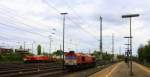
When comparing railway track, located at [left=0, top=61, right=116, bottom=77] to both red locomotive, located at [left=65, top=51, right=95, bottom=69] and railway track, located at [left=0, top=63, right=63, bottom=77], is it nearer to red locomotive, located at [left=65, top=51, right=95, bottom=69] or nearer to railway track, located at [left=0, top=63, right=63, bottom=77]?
railway track, located at [left=0, top=63, right=63, bottom=77]

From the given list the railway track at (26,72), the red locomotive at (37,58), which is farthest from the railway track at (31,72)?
the red locomotive at (37,58)

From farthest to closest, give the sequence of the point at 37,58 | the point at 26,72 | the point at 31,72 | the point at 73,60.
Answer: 1. the point at 37,58
2. the point at 73,60
3. the point at 31,72
4. the point at 26,72

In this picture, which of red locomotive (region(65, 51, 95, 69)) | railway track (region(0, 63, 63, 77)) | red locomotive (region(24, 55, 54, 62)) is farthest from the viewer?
red locomotive (region(24, 55, 54, 62))

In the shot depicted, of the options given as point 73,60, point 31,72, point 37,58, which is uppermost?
point 73,60

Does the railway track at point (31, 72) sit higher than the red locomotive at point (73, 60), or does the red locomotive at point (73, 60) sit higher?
the red locomotive at point (73, 60)

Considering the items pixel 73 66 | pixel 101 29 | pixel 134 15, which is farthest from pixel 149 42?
pixel 134 15

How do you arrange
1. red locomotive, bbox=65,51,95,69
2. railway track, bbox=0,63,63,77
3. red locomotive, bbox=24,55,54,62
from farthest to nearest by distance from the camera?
red locomotive, bbox=24,55,54,62
red locomotive, bbox=65,51,95,69
railway track, bbox=0,63,63,77

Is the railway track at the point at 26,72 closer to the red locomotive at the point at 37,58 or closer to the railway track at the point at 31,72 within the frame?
the railway track at the point at 31,72

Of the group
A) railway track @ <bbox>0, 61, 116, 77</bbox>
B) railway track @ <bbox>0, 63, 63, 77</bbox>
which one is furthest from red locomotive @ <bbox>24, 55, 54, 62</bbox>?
railway track @ <bbox>0, 63, 63, 77</bbox>

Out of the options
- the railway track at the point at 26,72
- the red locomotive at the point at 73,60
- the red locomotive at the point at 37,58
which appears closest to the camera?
the railway track at the point at 26,72

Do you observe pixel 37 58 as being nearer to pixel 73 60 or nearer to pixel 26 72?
pixel 73 60

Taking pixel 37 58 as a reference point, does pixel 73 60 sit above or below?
above

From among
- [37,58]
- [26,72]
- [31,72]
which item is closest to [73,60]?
[31,72]

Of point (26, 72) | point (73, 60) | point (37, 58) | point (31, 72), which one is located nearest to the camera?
point (26, 72)
